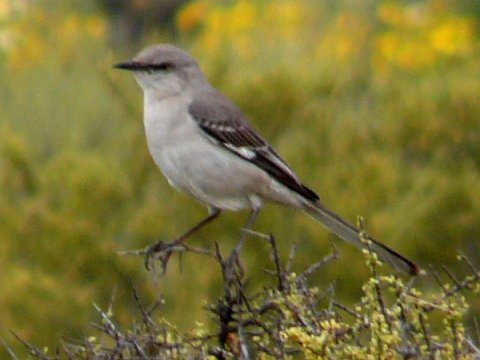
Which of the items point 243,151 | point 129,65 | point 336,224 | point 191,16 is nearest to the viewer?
point 336,224

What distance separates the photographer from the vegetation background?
10.1 meters

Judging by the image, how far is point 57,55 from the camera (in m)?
15.1

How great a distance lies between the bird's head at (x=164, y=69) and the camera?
6.62 metres

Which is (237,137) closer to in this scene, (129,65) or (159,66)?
(159,66)

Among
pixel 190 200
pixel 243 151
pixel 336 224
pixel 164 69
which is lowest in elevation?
pixel 190 200

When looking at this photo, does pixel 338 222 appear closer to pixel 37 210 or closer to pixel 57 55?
pixel 37 210

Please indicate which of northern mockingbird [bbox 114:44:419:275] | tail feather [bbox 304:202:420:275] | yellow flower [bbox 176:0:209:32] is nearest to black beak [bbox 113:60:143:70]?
northern mockingbird [bbox 114:44:419:275]

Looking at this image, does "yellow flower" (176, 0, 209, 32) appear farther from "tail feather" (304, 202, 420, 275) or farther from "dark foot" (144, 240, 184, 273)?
"dark foot" (144, 240, 184, 273)

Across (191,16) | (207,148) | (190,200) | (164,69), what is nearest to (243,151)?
(207,148)

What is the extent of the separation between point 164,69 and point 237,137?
18.3 inches

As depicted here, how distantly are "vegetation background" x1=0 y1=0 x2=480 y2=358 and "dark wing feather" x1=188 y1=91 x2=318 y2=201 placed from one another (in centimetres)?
280

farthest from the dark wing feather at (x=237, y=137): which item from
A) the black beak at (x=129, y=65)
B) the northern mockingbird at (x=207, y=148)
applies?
the black beak at (x=129, y=65)

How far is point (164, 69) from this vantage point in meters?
6.72

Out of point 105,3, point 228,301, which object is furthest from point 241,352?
point 105,3
